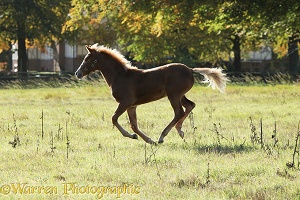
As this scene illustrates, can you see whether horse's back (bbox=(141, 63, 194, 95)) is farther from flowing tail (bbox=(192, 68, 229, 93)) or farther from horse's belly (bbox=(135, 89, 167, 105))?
flowing tail (bbox=(192, 68, 229, 93))

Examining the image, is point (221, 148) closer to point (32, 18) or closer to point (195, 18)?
point (195, 18)

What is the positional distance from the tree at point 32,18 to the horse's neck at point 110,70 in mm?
36432

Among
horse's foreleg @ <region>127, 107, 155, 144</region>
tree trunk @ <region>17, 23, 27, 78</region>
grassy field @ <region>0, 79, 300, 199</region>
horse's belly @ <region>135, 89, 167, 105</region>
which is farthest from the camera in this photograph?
tree trunk @ <region>17, 23, 27, 78</region>

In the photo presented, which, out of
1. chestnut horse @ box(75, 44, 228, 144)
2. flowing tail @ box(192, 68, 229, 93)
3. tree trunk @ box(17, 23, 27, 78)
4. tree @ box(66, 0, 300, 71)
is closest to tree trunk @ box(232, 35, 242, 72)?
tree @ box(66, 0, 300, 71)

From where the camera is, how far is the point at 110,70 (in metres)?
14.7

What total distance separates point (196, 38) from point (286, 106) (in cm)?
2858

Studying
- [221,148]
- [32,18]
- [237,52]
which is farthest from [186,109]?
[237,52]

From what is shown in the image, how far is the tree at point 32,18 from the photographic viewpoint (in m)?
50.6

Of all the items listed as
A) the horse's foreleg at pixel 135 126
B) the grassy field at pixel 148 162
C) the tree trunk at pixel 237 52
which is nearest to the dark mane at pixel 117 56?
the horse's foreleg at pixel 135 126

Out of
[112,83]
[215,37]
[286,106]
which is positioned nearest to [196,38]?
[215,37]

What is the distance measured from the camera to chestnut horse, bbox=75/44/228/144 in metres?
14.2

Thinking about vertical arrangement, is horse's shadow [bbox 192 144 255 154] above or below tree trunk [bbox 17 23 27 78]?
below

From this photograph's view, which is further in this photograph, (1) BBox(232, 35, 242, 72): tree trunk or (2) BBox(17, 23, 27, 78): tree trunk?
(1) BBox(232, 35, 242, 72): tree trunk

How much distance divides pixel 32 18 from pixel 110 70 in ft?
123
